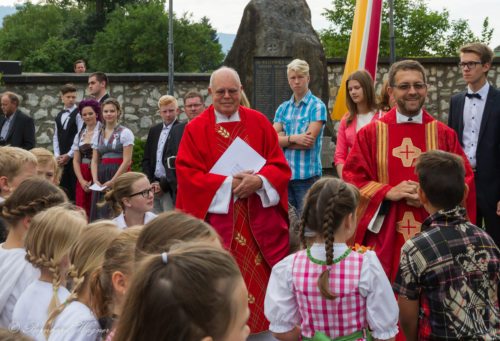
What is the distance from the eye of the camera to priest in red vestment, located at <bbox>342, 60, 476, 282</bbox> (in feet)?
16.4

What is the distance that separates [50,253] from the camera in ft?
10.9

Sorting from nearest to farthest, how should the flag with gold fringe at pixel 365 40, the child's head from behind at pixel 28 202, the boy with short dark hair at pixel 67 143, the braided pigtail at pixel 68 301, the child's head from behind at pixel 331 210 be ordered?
the braided pigtail at pixel 68 301 < the child's head from behind at pixel 331 210 < the child's head from behind at pixel 28 202 < the boy with short dark hair at pixel 67 143 < the flag with gold fringe at pixel 365 40

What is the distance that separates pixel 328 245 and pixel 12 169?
199 cm

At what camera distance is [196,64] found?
36531mm

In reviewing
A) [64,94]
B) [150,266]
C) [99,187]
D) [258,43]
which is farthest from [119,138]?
[150,266]

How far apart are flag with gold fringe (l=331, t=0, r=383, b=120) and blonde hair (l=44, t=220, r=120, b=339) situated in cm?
741

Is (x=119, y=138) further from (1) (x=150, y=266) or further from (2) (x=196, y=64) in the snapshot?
(2) (x=196, y=64)

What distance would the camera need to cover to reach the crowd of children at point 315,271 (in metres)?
2.95

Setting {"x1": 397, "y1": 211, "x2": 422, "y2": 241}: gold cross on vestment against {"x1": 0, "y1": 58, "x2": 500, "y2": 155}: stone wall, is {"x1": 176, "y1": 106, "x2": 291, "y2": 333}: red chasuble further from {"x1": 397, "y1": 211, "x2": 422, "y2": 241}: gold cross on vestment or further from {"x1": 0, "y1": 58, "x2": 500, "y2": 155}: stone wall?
{"x1": 0, "y1": 58, "x2": 500, "y2": 155}: stone wall

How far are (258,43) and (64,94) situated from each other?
2.89 meters

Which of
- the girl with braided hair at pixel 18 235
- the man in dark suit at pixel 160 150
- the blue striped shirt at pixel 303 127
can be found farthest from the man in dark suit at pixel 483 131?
the girl with braided hair at pixel 18 235

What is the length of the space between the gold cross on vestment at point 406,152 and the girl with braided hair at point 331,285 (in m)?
1.47

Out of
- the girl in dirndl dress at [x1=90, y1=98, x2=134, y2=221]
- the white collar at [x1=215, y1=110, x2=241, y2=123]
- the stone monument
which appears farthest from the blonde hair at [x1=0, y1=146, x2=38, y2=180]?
the stone monument

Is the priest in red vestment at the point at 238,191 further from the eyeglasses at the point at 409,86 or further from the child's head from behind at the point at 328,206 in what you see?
the child's head from behind at the point at 328,206
